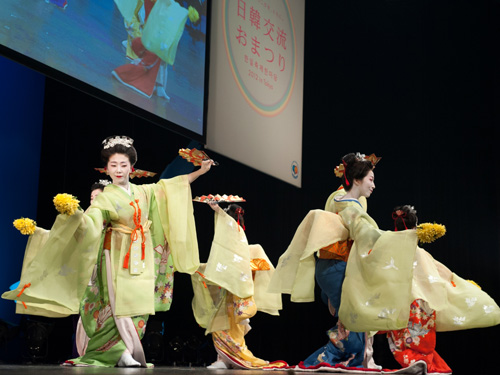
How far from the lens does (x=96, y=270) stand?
4211mm

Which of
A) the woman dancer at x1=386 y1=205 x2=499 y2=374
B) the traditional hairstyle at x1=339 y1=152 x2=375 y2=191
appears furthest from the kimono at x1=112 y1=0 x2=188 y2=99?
the woman dancer at x1=386 y1=205 x2=499 y2=374

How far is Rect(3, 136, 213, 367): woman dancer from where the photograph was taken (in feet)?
12.3

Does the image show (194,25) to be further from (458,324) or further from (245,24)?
(458,324)

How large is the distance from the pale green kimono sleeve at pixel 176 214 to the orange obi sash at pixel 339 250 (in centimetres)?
Answer: 93

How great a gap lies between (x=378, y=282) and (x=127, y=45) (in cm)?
223

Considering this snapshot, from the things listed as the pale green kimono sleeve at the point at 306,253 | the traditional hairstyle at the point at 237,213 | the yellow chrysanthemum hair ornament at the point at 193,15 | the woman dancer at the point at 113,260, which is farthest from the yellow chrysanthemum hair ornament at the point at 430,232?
the yellow chrysanthemum hair ornament at the point at 193,15

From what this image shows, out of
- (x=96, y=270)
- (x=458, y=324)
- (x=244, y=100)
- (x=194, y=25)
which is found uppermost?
(x=194, y=25)

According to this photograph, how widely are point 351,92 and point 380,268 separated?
3.91m

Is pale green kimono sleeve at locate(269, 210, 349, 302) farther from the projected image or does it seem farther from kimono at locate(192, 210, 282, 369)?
the projected image

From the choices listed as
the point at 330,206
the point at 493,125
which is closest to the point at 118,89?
the point at 330,206

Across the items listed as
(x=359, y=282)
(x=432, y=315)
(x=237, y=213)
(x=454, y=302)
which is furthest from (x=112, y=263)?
(x=454, y=302)

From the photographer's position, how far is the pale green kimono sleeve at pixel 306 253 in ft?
13.6

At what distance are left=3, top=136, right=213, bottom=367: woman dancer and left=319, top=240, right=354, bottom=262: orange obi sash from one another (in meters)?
0.95

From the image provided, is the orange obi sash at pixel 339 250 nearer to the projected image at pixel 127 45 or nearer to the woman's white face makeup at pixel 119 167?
the woman's white face makeup at pixel 119 167
